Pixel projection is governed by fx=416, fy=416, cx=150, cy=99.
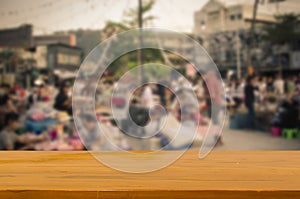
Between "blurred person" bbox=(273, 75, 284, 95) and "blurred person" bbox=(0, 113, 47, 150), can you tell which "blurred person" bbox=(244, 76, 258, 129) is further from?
"blurred person" bbox=(0, 113, 47, 150)

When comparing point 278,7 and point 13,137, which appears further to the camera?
point 278,7

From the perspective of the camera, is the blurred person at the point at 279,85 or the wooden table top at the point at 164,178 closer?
the wooden table top at the point at 164,178

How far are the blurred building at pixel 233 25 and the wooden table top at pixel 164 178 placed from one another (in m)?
3.28

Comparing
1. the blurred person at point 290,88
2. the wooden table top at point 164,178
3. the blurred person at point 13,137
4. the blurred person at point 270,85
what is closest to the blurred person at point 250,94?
the blurred person at point 270,85

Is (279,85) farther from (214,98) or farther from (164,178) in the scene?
(164,178)

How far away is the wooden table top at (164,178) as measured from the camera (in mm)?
426

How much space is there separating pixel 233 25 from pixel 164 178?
3676 millimetres

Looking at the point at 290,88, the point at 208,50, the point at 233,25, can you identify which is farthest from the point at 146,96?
the point at 290,88

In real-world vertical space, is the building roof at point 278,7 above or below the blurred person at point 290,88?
above

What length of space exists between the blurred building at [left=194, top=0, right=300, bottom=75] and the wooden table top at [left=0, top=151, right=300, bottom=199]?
10.8 ft

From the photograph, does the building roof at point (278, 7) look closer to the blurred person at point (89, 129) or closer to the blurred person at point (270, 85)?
the blurred person at point (270, 85)

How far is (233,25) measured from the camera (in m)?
3.99

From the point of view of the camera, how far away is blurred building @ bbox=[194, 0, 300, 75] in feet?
12.7

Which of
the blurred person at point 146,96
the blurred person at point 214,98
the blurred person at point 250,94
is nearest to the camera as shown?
the blurred person at point 214,98
